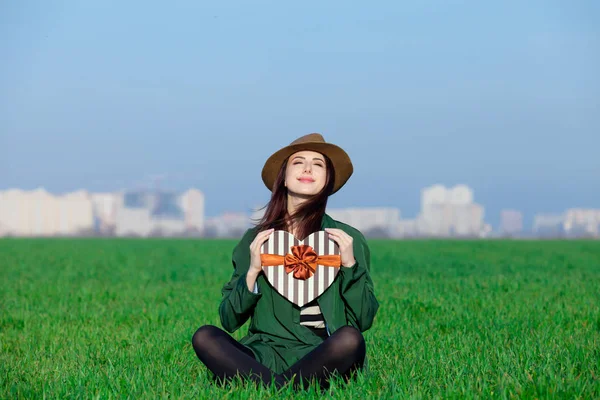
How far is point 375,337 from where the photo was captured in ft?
25.4

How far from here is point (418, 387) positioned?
16.3 feet

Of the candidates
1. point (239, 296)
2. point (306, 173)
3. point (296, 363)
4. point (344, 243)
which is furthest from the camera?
point (306, 173)

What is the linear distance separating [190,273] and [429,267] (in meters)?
6.33

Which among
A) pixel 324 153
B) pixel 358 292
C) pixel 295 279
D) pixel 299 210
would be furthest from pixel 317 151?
pixel 358 292

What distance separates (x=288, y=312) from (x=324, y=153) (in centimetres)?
120

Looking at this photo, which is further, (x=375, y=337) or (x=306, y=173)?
(x=375, y=337)

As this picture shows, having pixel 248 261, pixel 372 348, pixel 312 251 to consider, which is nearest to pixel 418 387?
pixel 312 251

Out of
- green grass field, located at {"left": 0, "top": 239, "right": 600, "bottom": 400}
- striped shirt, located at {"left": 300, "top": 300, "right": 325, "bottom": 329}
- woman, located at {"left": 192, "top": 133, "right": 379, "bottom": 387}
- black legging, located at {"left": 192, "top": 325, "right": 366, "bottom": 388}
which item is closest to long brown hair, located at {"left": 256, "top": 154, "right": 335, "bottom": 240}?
woman, located at {"left": 192, "top": 133, "right": 379, "bottom": 387}

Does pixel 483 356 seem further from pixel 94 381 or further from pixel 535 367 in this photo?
pixel 94 381

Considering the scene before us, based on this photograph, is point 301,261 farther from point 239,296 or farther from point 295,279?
point 239,296

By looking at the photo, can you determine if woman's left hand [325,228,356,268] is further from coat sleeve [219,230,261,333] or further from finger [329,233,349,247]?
coat sleeve [219,230,261,333]

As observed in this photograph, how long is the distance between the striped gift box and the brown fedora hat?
51 cm

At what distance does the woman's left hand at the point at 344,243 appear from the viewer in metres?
5.02

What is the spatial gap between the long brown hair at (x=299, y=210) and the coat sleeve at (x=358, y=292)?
0.38 m
